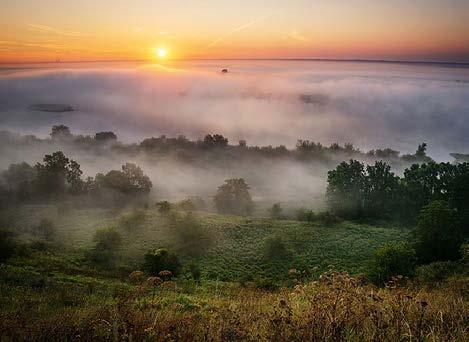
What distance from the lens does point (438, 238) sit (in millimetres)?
52750

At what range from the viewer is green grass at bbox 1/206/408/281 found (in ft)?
175

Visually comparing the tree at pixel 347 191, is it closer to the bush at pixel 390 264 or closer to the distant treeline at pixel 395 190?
the distant treeline at pixel 395 190

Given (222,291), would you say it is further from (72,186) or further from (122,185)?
(72,186)

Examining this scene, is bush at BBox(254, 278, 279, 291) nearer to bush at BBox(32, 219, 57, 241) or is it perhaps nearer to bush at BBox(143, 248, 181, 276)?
bush at BBox(143, 248, 181, 276)

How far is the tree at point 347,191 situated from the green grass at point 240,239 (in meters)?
8.87

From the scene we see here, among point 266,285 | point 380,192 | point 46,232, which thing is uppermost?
point 380,192

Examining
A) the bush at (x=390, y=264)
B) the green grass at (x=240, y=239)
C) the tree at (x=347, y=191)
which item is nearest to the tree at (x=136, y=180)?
the green grass at (x=240, y=239)

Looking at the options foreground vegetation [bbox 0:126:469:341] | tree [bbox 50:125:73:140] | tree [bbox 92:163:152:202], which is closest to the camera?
foreground vegetation [bbox 0:126:469:341]

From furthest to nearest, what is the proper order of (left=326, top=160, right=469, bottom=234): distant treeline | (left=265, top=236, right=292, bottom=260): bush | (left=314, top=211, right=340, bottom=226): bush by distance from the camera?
(left=326, top=160, right=469, bottom=234): distant treeline < (left=314, top=211, right=340, bottom=226): bush < (left=265, top=236, right=292, bottom=260): bush

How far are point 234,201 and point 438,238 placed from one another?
169 feet

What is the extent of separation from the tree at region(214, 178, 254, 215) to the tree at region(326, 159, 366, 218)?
21.3 m

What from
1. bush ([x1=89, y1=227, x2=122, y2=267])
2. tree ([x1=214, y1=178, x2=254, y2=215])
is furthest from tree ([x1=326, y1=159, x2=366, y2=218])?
bush ([x1=89, y1=227, x2=122, y2=267])

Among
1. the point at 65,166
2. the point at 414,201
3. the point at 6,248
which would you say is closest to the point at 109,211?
the point at 65,166

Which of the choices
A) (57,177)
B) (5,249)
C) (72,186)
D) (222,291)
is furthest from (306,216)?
(57,177)
